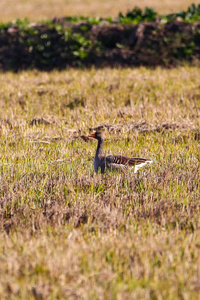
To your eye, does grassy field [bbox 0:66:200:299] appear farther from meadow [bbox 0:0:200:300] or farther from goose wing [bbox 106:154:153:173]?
goose wing [bbox 106:154:153:173]

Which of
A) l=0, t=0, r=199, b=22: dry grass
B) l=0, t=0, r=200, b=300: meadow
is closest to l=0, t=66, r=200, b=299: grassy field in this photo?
l=0, t=0, r=200, b=300: meadow

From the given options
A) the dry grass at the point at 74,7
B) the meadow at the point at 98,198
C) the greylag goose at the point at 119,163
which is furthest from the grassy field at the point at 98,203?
the dry grass at the point at 74,7

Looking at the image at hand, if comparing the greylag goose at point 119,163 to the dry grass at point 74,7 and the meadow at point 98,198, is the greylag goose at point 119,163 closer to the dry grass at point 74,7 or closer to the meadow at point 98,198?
the meadow at point 98,198

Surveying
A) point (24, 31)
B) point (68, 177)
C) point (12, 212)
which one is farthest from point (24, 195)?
point (24, 31)

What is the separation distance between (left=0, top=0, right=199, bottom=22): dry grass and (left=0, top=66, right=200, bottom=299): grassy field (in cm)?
2035

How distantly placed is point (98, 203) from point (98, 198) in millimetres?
168

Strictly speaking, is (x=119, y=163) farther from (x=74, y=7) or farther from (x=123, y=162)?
(x=74, y=7)

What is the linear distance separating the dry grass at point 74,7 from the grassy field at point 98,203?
2035cm

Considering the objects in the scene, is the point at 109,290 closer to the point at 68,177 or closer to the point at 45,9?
the point at 68,177

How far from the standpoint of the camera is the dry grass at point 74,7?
2988 cm

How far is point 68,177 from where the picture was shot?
5602 millimetres

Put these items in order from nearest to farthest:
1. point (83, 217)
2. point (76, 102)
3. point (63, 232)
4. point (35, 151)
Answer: point (63, 232), point (83, 217), point (35, 151), point (76, 102)

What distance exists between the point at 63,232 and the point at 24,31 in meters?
13.4

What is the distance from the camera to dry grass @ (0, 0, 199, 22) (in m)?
29.9
